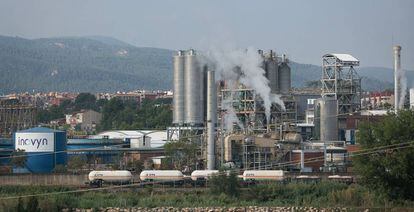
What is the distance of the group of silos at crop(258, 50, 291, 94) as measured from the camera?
182ft

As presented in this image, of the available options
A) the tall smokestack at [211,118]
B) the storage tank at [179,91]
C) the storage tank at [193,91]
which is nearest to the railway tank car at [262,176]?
the tall smokestack at [211,118]

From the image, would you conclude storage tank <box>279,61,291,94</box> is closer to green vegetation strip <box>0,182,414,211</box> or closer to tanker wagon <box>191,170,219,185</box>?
tanker wagon <box>191,170,219,185</box>

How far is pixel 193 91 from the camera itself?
53.5 meters

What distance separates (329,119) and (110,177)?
57.8ft

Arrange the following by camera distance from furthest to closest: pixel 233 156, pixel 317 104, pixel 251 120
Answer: pixel 317 104 → pixel 251 120 → pixel 233 156

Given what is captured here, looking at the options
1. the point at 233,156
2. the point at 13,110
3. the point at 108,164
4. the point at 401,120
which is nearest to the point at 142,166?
the point at 108,164

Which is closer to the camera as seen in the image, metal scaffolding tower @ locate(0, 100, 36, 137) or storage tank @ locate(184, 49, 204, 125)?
storage tank @ locate(184, 49, 204, 125)

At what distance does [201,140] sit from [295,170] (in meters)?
6.06

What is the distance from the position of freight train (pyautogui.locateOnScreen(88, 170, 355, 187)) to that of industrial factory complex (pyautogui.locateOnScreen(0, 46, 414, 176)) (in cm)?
335

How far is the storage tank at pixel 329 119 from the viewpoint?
54500 millimetres

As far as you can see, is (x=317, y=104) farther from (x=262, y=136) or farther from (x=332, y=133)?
(x=262, y=136)

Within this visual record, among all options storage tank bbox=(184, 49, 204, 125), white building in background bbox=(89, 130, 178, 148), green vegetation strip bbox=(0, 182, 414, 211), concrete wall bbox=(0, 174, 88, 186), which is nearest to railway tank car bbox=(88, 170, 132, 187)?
concrete wall bbox=(0, 174, 88, 186)

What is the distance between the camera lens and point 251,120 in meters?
52.8

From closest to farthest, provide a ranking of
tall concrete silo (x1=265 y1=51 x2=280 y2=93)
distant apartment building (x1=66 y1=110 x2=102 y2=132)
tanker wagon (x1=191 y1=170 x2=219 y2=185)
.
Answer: tanker wagon (x1=191 y1=170 x2=219 y2=185) < tall concrete silo (x1=265 y1=51 x2=280 y2=93) < distant apartment building (x1=66 y1=110 x2=102 y2=132)
